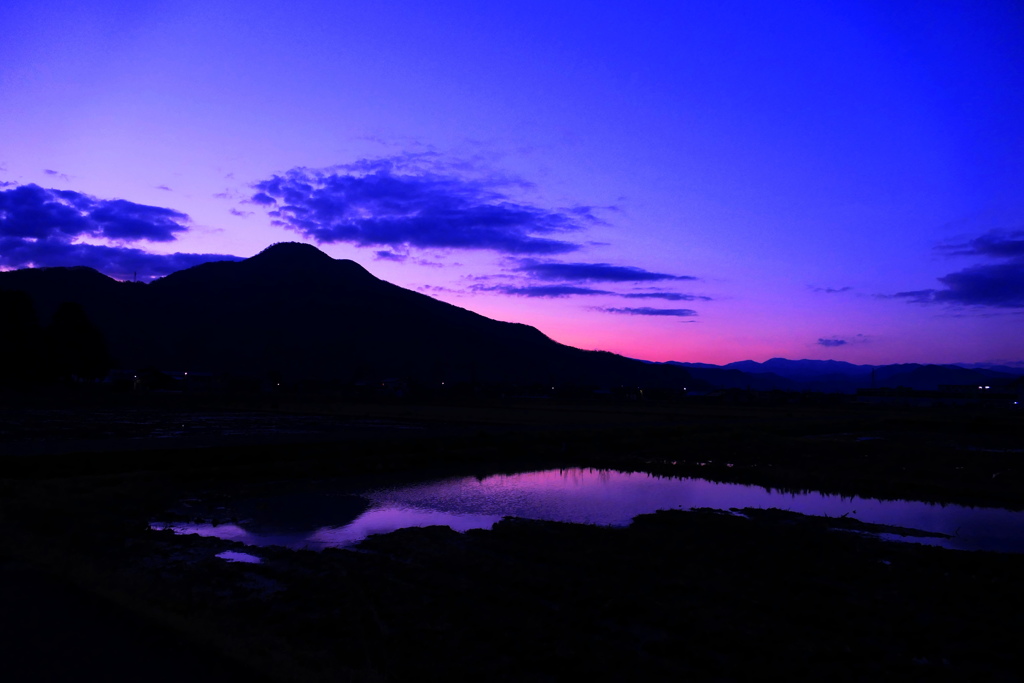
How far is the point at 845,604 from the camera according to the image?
8133 mm

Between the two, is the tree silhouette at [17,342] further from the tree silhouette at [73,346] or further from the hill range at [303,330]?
the hill range at [303,330]

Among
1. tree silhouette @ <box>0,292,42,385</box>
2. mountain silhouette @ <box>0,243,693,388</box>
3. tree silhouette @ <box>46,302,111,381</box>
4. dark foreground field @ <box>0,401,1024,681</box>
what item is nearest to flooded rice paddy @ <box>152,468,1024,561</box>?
dark foreground field @ <box>0,401,1024,681</box>

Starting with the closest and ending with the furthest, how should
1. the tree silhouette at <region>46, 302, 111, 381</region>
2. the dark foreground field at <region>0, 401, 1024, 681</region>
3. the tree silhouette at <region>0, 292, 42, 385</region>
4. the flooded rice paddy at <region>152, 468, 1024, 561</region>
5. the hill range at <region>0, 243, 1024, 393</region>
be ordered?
the dark foreground field at <region>0, 401, 1024, 681</region> → the flooded rice paddy at <region>152, 468, 1024, 561</region> → the tree silhouette at <region>0, 292, 42, 385</region> → the tree silhouette at <region>46, 302, 111, 381</region> → the hill range at <region>0, 243, 1024, 393</region>

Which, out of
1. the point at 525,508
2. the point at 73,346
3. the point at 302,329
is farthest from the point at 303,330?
the point at 525,508

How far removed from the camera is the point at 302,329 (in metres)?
144

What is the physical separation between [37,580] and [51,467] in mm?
12035

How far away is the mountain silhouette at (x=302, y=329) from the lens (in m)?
131

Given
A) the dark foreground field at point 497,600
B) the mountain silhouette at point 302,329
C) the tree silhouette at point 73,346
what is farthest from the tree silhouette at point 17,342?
the dark foreground field at point 497,600

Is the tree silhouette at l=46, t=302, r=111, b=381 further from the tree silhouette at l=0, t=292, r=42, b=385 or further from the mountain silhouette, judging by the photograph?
the mountain silhouette

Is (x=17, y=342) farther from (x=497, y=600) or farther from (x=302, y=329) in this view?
(x=302, y=329)

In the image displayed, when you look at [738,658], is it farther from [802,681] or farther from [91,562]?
[91,562]

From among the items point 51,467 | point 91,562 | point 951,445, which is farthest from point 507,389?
point 91,562

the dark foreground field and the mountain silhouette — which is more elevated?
the mountain silhouette

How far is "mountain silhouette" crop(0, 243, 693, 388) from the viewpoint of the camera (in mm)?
131375
